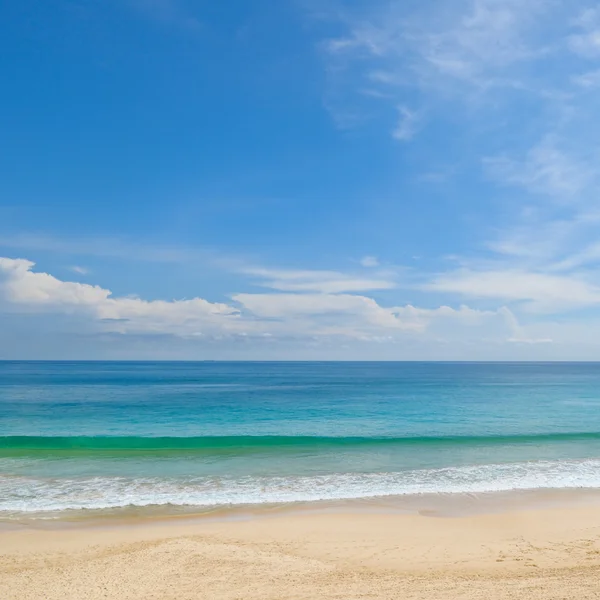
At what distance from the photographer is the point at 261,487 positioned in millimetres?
14938

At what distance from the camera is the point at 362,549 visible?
1008cm

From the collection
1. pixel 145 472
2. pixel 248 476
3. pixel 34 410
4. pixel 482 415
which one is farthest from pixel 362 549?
pixel 34 410

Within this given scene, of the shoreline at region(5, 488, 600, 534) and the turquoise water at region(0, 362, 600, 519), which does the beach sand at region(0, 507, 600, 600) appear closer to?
the shoreline at region(5, 488, 600, 534)

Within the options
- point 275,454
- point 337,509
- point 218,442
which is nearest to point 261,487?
point 337,509

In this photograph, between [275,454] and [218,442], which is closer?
[275,454]

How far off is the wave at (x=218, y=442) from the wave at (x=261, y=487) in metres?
5.32

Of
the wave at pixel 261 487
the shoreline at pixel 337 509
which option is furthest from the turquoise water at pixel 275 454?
the shoreline at pixel 337 509

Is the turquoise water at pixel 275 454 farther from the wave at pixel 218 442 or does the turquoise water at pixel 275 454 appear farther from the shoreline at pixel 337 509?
the shoreline at pixel 337 509

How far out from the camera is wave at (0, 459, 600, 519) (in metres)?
13.4

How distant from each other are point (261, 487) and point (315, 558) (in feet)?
18.5

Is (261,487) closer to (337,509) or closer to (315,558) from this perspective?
(337,509)

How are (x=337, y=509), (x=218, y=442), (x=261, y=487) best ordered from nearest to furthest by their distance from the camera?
(x=337, y=509)
(x=261, y=487)
(x=218, y=442)

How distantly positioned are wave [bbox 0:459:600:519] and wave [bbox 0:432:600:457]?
532cm

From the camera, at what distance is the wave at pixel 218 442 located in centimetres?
2166
